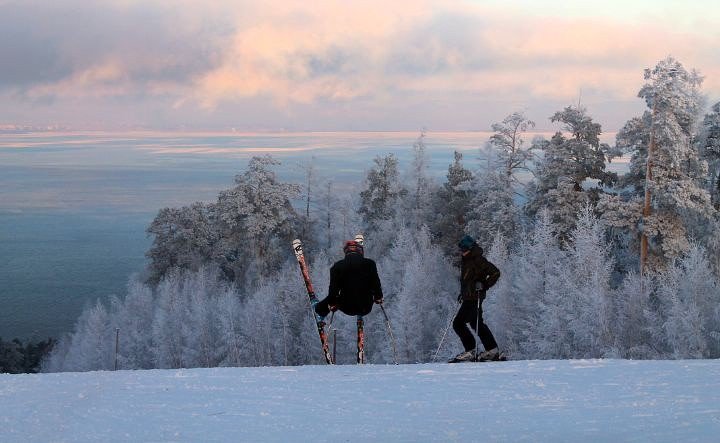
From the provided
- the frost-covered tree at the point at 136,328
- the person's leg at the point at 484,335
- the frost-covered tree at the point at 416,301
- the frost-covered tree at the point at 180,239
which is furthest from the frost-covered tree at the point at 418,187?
the person's leg at the point at 484,335

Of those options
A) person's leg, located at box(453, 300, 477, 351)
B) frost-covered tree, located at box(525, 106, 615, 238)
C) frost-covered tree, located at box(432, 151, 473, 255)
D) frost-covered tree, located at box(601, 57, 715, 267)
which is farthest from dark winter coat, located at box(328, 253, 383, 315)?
frost-covered tree, located at box(432, 151, 473, 255)

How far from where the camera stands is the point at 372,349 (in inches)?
1401

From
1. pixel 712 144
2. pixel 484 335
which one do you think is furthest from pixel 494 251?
pixel 484 335

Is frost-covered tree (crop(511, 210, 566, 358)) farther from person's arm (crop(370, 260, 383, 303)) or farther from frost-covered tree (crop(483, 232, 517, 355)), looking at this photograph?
person's arm (crop(370, 260, 383, 303))

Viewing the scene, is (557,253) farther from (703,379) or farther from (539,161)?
(703,379)

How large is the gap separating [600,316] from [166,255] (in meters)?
36.1

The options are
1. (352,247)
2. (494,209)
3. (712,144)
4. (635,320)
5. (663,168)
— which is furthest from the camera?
(494,209)

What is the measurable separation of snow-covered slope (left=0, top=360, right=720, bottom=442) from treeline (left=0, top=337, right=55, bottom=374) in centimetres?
4829

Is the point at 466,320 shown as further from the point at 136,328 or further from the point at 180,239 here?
the point at 180,239

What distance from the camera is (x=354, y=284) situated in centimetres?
1045

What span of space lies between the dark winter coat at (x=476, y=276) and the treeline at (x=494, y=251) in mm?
14657

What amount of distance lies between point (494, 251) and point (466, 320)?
21.6 metres

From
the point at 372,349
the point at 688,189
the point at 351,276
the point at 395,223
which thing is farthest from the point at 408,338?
the point at 351,276

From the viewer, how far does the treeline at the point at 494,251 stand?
25.5 m
